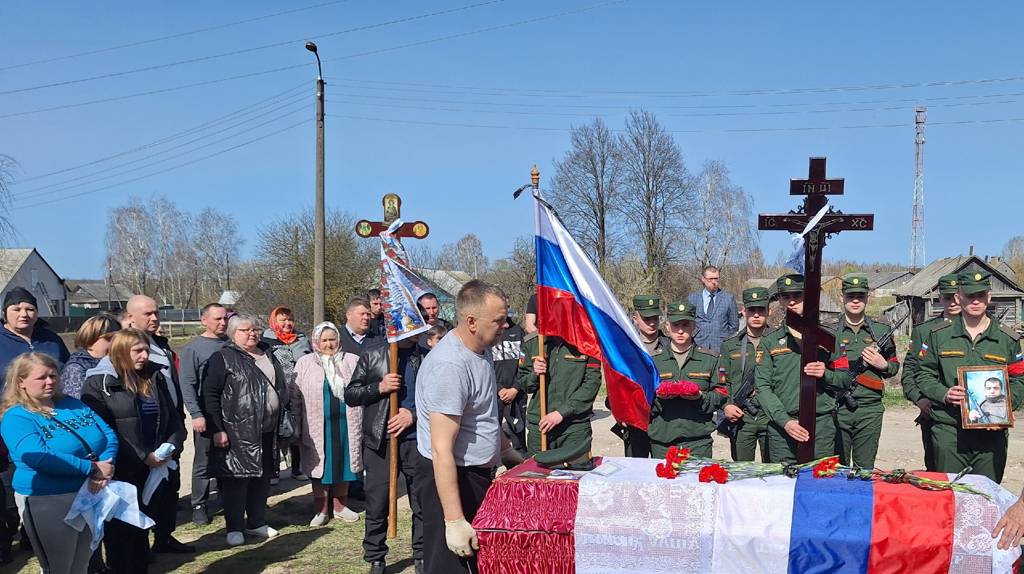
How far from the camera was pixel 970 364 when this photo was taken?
17.6ft

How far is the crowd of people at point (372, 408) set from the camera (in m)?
4.35

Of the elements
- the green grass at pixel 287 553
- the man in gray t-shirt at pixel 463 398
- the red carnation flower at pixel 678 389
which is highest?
the man in gray t-shirt at pixel 463 398

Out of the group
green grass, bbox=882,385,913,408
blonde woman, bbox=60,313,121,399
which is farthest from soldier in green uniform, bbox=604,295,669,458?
green grass, bbox=882,385,913,408

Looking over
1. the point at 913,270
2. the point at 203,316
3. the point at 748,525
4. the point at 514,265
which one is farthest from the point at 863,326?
the point at 913,270

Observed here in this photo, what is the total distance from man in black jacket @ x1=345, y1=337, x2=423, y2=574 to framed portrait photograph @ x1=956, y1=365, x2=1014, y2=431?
3706mm

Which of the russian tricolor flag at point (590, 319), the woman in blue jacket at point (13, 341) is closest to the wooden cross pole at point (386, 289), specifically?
the russian tricolor flag at point (590, 319)

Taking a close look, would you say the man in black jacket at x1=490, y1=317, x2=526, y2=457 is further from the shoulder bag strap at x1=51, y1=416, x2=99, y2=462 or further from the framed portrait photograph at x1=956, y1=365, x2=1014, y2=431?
the framed portrait photograph at x1=956, y1=365, x2=1014, y2=431

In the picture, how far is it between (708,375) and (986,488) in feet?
7.46

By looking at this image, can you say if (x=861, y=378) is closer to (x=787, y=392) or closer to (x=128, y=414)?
(x=787, y=392)

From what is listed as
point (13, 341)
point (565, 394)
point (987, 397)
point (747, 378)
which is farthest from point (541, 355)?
point (13, 341)

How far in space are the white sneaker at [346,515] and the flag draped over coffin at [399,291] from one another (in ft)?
7.30

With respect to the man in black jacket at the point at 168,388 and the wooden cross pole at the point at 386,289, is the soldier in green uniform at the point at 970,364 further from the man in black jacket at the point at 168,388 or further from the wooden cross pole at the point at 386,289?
the man in black jacket at the point at 168,388

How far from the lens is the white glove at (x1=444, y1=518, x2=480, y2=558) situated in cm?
329

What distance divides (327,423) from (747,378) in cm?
369
